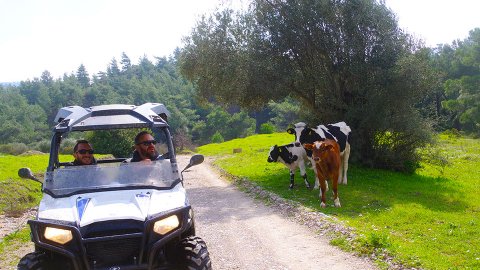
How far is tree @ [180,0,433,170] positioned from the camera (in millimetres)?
22141

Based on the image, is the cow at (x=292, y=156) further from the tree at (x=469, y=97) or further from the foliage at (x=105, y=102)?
the tree at (x=469, y=97)

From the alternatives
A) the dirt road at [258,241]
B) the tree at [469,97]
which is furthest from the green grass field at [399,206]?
the tree at [469,97]

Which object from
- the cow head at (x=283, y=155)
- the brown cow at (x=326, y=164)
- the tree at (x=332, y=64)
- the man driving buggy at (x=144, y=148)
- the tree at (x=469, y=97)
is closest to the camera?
the man driving buggy at (x=144, y=148)

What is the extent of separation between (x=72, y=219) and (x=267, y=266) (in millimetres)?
4364

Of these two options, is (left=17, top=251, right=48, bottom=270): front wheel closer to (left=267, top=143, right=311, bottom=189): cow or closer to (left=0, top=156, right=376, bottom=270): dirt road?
(left=0, top=156, right=376, bottom=270): dirt road

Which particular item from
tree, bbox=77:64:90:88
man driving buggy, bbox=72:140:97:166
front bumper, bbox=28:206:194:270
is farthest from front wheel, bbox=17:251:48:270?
tree, bbox=77:64:90:88

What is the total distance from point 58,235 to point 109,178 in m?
1.31

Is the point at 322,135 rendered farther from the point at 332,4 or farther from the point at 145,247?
the point at 145,247

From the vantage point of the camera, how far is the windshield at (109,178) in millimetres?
6324

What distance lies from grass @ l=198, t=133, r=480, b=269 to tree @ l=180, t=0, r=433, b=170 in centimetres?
274

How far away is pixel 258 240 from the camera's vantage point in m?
10.7

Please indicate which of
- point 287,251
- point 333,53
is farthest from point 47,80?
point 287,251

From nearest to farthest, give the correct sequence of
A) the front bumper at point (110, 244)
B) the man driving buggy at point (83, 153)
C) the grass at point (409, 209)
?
the front bumper at point (110, 244) < the man driving buggy at point (83, 153) < the grass at point (409, 209)

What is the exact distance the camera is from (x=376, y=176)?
883 inches
